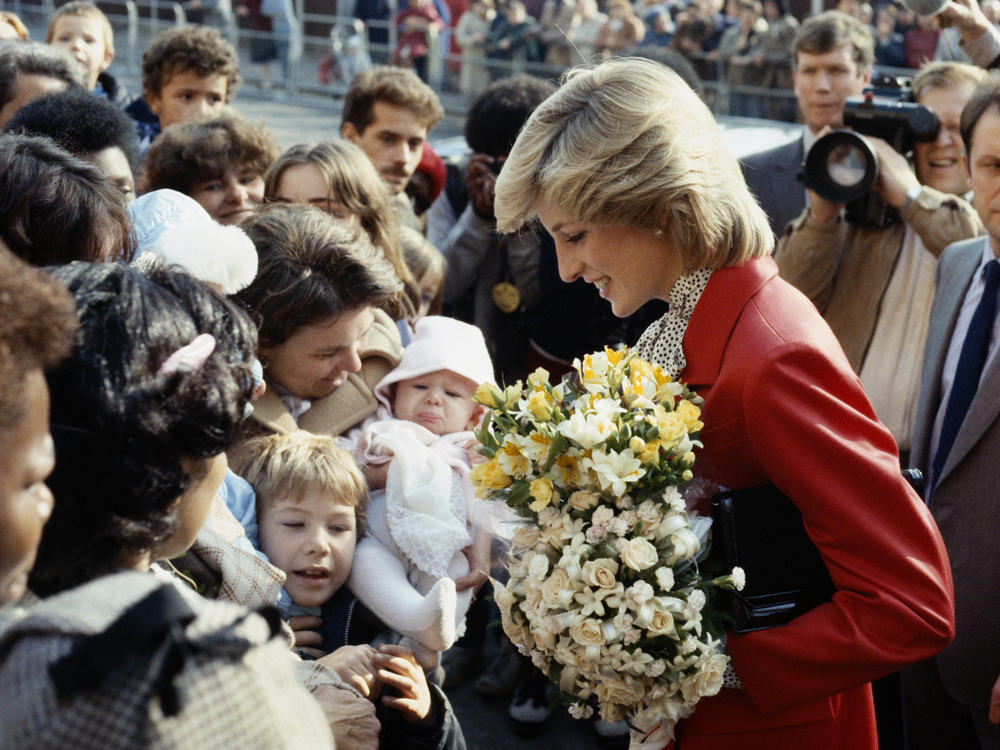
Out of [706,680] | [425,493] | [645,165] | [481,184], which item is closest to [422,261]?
[481,184]

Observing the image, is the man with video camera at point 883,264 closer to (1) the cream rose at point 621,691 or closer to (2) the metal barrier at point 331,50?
(1) the cream rose at point 621,691

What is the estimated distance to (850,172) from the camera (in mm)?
3748

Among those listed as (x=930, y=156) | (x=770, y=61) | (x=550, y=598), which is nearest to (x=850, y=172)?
(x=930, y=156)

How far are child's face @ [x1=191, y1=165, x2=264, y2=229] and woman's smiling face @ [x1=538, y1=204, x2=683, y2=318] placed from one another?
1.60 meters

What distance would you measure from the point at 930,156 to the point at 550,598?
9.82 ft

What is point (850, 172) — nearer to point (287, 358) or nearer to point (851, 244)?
point (851, 244)

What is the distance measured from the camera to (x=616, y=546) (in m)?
1.94

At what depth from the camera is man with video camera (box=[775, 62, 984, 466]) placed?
3691mm

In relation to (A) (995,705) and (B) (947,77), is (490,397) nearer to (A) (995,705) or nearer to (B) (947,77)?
(A) (995,705)

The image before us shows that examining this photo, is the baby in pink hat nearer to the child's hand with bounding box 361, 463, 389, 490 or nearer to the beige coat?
the child's hand with bounding box 361, 463, 389, 490

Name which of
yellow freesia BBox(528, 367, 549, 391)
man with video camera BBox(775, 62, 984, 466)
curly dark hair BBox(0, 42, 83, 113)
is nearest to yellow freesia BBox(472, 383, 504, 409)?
yellow freesia BBox(528, 367, 549, 391)

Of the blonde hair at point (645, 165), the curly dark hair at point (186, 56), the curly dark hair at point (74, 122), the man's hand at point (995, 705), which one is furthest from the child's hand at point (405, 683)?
the curly dark hair at point (186, 56)

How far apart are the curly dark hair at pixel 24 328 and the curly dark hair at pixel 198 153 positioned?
2.38 meters

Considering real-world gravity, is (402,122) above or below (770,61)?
above
